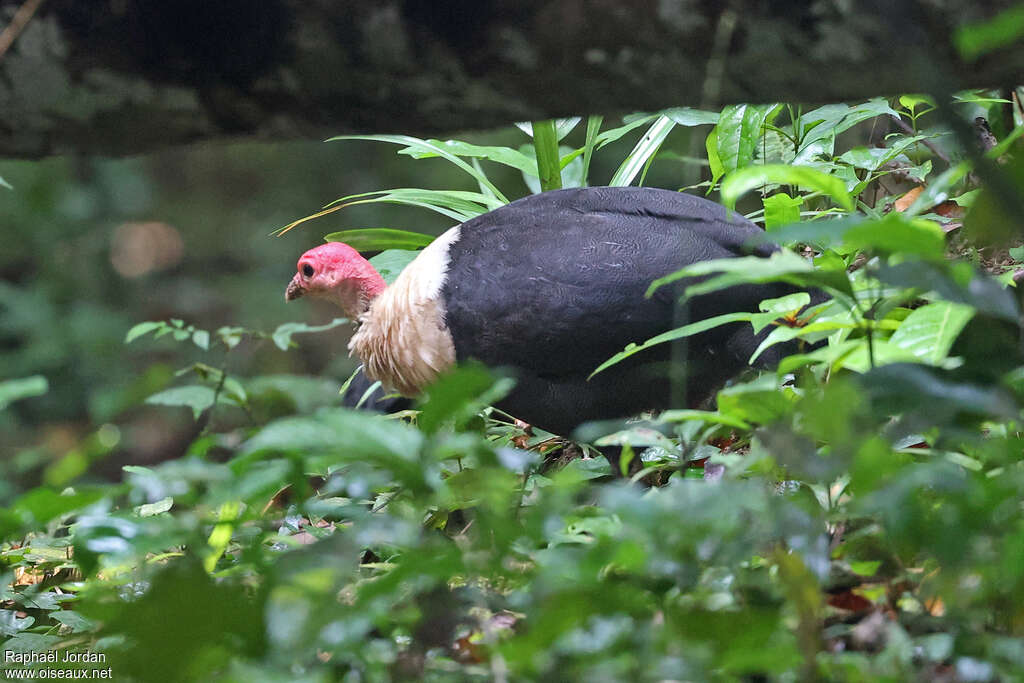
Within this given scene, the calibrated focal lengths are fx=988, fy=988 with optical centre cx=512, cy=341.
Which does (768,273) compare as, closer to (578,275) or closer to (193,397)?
(578,275)

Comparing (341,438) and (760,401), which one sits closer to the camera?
(341,438)

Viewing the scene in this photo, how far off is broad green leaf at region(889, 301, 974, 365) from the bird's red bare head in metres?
1.64

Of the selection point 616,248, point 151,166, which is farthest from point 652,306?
point 151,166

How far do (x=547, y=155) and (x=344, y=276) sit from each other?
619mm

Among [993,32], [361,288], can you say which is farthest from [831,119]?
[993,32]

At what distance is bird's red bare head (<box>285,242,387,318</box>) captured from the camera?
2.61 metres

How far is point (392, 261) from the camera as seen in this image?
2.60 meters

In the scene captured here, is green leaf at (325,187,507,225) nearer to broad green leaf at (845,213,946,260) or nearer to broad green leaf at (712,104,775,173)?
broad green leaf at (712,104,775,173)

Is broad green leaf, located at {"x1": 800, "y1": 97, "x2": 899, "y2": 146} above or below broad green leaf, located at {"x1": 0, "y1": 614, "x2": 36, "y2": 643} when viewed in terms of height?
above

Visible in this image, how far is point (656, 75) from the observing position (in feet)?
3.28

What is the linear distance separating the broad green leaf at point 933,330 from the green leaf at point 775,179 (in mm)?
185

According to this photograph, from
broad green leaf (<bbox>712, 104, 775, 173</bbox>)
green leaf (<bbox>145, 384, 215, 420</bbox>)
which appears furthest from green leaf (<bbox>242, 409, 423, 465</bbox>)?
green leaf (<bbox>145, 384, 215, 420</bbox>)

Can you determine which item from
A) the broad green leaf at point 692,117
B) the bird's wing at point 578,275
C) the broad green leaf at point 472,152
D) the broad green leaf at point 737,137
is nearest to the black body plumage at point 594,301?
the bird's wing at point 578,275

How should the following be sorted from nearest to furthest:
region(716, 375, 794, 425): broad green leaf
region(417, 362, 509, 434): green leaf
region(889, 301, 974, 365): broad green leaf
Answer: region(417, 362, 509, 434): green leaf → region(716, 375, 794, 425): broad green leaf → region(889, 301, 974, 365): broad green leaf
